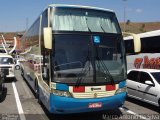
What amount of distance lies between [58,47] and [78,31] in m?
0.78

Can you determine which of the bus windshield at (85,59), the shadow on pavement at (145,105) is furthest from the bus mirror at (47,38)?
the shadow on pavement at (145,105)

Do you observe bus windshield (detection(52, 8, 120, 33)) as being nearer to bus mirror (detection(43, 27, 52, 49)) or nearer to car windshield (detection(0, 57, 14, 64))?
bus mirror (detection(43, 27, 52, 49))

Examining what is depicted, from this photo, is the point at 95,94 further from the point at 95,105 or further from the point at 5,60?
the point at 5,60

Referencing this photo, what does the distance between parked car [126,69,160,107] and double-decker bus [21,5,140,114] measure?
1896 millimetres

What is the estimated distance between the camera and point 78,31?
906cm

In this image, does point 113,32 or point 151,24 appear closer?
point 113,32

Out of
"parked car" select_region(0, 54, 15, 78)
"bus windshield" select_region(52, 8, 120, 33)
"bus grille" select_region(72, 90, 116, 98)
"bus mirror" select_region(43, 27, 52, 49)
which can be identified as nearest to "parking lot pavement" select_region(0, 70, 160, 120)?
"bus grille" select_region(72, 90, 116, 98)

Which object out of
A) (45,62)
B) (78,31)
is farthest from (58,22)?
(45,62)

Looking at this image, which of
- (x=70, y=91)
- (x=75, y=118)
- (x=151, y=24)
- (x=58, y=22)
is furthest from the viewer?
(x=151, y=24)

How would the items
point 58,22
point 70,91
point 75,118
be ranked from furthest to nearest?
1. point 75,118
2. point 58,22
3. point 70,91

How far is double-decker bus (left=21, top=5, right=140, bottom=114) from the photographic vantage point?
A: 339 inches

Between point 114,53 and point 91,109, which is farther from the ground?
point 114,53

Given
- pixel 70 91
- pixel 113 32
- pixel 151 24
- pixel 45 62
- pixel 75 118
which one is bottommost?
pixel 75 118

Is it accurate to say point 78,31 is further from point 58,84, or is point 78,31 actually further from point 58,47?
point 58,84
